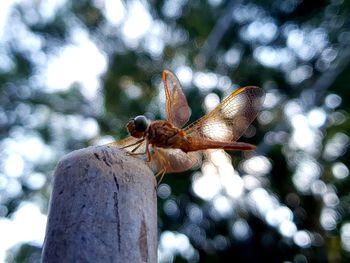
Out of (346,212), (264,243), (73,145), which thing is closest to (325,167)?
(346,212)

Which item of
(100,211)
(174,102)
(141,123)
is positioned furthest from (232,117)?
(100,211)

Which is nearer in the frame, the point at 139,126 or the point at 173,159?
the point at 139,126

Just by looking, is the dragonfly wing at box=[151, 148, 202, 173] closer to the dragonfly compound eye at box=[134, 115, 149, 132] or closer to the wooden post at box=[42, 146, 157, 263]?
the dragonfly compound eye at box=[134, 115, 149, 132]

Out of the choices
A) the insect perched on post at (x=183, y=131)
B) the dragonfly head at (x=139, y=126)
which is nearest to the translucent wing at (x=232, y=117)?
the insect perched on post at (x=183, y=131)

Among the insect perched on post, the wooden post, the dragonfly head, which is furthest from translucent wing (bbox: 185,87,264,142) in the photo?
the wooden post

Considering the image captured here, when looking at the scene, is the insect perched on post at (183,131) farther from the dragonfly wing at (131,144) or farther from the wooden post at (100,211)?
the wooden post at (100,211)

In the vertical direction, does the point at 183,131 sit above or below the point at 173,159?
above

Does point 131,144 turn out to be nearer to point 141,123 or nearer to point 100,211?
point 141,123
